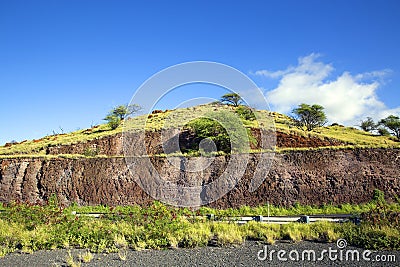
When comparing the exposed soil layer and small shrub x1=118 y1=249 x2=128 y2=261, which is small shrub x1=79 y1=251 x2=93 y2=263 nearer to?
small shrub x1=118 y1=249 x2=128 y2=261

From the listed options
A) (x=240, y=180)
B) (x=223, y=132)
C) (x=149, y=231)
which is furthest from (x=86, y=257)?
(x=223, y=132)

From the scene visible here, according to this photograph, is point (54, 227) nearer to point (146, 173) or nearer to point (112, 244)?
point (112, 244)

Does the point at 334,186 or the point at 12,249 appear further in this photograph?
the point at 334,186

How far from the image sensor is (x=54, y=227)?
13.9 m

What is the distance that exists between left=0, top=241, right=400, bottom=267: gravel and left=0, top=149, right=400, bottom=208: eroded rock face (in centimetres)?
1571

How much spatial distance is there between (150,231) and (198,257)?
3030 millimetres

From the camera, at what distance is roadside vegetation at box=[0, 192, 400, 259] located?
12312 mm

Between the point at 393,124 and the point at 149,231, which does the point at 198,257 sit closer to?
the point at 149,231

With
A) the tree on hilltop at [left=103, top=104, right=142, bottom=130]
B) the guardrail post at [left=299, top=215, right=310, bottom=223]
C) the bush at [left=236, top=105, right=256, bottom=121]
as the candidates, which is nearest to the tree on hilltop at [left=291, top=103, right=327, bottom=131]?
the bush at [left=236, top=105, right=256, bottom=121]

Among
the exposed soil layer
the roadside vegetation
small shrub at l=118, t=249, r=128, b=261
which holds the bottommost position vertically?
small shrub at l=118, t=249, r=128, b=261

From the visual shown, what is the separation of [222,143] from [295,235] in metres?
24.2

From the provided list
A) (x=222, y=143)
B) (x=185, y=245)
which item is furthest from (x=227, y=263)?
(x=222, y=143)

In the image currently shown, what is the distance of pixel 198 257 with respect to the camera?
10.7 metres

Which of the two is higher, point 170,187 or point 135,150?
point 135,150
